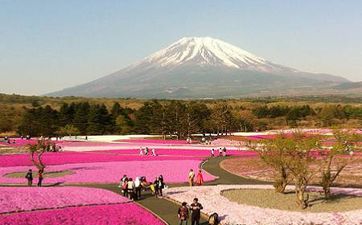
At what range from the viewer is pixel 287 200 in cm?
3431

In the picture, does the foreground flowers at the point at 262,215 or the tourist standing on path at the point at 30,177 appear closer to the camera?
the foreground flowers at the point at 262,215

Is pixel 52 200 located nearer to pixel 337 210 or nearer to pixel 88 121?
pixel 337 210

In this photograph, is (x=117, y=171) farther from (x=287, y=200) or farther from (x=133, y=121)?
(x=133, y=121)

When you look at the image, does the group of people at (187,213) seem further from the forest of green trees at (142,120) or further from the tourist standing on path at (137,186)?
the forest of green trees at (142,120)

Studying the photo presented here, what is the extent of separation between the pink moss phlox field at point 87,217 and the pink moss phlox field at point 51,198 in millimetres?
1094

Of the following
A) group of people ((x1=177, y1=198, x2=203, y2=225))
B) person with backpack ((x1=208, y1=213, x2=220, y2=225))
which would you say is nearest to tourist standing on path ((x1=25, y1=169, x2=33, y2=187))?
group of people ((x1=177, y1=198, x2=203, y2=225))

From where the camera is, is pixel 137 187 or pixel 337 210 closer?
pixel 337 210

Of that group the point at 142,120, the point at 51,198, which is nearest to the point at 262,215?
the point at 51,198

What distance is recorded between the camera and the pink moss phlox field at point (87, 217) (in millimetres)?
25822

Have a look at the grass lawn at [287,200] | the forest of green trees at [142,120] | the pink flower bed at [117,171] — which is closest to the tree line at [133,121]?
the forest of green trees at [142,120]

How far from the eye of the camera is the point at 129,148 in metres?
78.5

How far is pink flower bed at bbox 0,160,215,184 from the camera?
4434 centimetres

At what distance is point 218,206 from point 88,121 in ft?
295

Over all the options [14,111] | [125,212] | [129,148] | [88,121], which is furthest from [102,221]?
[14,111]
